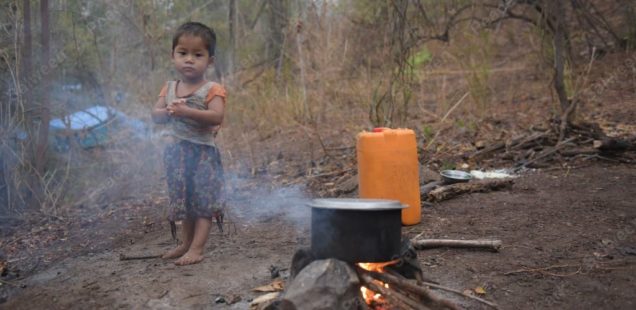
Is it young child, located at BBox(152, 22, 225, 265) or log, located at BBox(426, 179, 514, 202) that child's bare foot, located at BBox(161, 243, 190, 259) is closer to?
young child, located at BBox(152, 22, 225, 265)

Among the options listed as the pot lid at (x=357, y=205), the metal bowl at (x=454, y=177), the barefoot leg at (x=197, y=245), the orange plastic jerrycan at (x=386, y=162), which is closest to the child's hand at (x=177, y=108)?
the barefoot leg at (x=197, y=245)

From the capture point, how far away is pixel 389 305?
2291 millimetres

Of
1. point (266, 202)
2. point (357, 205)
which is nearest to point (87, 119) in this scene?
point (266, 202)

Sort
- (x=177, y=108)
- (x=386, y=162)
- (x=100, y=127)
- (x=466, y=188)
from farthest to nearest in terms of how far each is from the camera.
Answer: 1. (x=100, y=127)
2. (x=466, y=188)
3. (x=386, y=162)
4. (x=177, y=108)

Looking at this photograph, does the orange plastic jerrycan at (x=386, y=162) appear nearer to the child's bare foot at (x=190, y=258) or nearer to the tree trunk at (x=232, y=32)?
the child's bare foot at (x=190, y=258)

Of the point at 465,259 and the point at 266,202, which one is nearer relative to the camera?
the point at 465,259

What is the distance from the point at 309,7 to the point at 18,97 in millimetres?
3630

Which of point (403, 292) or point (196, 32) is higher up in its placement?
point (196, 32)

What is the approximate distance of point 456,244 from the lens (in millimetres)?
3191

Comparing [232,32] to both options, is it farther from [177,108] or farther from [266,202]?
[177,108]

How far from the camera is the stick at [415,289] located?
2119 mm

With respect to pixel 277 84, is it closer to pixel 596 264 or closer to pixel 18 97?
pixel 18 97

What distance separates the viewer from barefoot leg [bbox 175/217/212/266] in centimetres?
320

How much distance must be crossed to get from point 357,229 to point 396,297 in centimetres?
31
